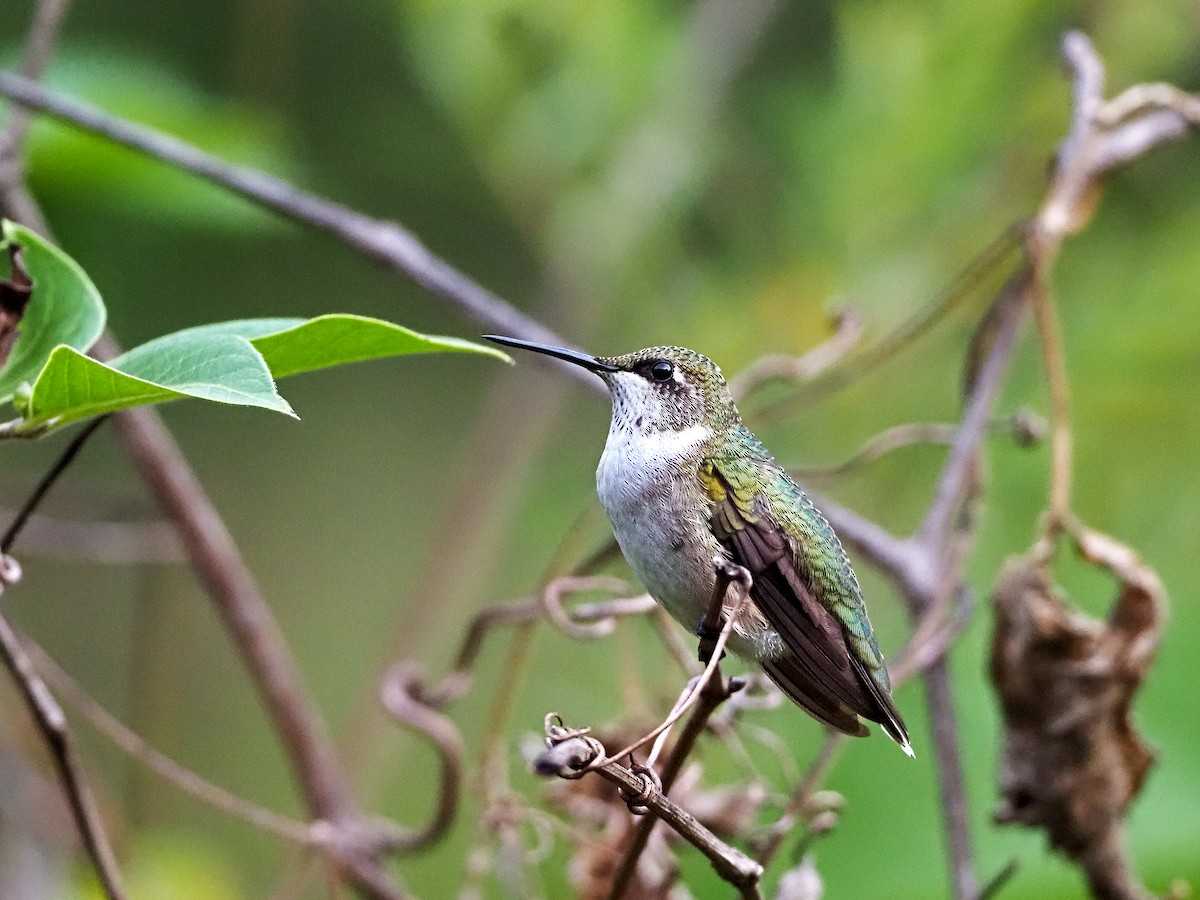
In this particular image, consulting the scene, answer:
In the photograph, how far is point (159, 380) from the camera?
863 mm

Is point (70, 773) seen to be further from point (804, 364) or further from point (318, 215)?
point (804, 364)

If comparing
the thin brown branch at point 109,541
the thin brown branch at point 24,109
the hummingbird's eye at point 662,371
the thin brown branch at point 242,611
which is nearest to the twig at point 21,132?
the thin brown branch at point 24,109

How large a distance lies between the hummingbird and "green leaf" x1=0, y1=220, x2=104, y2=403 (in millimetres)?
347

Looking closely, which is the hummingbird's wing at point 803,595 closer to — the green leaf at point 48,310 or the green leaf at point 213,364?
the green leaf at point 213,364

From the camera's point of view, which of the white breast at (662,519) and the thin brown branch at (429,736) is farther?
the thin brown branch at (429,736)

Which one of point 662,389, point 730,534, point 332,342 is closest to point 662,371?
point 662,389

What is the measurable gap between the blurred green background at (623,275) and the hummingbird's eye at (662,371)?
1.37ft

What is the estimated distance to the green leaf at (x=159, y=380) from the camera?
0.77m

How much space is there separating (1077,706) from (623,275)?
1.91m

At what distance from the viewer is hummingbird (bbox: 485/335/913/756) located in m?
1.12

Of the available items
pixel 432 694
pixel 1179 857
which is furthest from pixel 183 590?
pixel 1179 857

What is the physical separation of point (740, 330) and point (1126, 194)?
115 centimetres

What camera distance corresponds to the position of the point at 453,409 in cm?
473

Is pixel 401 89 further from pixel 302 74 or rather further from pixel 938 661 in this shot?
pixel 938 661
